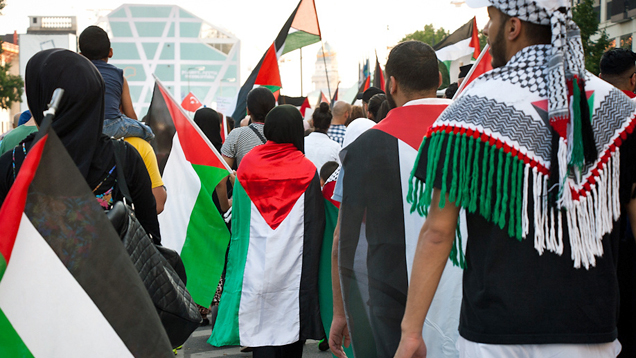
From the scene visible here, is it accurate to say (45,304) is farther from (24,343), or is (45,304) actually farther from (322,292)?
(322,292)

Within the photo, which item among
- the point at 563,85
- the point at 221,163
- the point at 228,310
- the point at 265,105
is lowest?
the point at 228,310

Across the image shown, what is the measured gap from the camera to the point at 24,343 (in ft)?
5.71

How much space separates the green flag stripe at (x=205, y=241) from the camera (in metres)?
5.22

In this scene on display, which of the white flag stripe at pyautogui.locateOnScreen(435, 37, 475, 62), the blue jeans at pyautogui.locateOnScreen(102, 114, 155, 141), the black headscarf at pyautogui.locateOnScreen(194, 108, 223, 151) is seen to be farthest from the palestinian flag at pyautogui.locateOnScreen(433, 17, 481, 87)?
the blue jeans at pyautogui.locateOnScreen(102, 114, 155, 141)

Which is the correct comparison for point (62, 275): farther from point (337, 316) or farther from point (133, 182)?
point (337, 316)

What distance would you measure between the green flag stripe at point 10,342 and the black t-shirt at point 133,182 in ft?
2.51

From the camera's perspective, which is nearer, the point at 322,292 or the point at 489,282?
the point at 489,282

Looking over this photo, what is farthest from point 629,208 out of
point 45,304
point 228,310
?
point 228,310

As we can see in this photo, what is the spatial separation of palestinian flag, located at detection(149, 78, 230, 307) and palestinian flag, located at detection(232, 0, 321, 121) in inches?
119

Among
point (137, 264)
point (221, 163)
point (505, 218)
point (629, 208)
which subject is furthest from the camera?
point (221, 163)

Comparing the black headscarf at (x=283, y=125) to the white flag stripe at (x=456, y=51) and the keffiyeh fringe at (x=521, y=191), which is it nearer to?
the keffiyeh fringe at (x=521, y=191)

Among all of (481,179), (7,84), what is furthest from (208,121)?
(7,84)

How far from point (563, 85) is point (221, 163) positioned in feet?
12.3

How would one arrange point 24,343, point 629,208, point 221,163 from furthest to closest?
point 221,163
point 629,208
point 24,343
